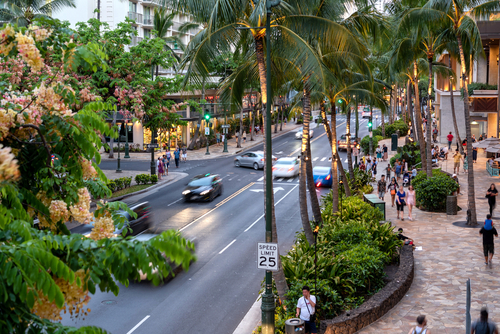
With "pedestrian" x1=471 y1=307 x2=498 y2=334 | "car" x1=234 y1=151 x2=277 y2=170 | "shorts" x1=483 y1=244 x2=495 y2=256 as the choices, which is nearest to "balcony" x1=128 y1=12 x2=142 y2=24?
"car" x1=234 y1=151 x2=277 y2=170

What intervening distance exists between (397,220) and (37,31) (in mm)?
21906

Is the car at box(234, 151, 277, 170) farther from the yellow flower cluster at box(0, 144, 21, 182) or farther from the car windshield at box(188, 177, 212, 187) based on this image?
the yellow flower cluster at box(0, 144, 21, 182)

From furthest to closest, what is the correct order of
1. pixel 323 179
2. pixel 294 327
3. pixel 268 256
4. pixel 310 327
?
pixel 323 179, pixel 268 256, pixel 310 327, pixel 294 327

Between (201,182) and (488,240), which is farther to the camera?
(201,182)

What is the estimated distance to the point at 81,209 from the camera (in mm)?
5641

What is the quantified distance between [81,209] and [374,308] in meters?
9.16

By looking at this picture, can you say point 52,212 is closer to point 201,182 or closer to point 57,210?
point 57,210

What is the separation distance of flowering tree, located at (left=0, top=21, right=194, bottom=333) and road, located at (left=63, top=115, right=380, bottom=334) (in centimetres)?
860

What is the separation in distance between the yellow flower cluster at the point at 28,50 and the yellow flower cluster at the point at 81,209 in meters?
1.45

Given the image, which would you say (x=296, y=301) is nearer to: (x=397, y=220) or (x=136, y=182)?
(x=397, y=220)

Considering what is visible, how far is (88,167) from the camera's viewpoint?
605cm

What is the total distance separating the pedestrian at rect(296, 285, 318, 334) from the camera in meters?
11.7

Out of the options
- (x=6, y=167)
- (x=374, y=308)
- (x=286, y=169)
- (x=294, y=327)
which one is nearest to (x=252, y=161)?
(x=286, y=169)

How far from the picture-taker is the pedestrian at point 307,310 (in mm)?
11703
